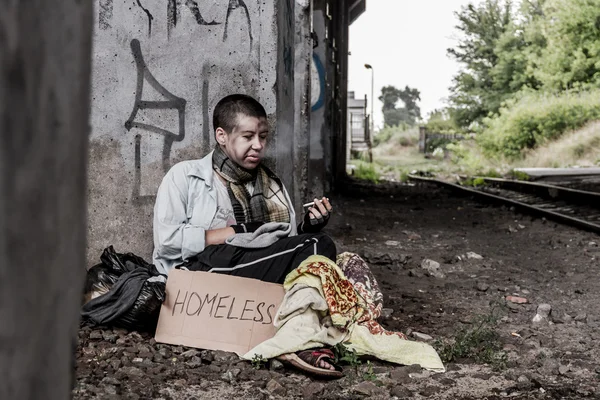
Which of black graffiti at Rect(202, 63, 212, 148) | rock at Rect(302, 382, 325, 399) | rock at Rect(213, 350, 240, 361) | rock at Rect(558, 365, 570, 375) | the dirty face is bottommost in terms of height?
rock at Rect(558, 365, 570, 375)

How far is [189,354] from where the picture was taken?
3.62 meters

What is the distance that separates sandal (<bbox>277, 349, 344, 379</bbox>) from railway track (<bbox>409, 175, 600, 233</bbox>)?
21.9 ft

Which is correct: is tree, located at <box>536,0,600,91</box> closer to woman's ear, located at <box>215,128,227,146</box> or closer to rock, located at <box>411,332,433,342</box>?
rock, located at <box>411,332,433,342</box>

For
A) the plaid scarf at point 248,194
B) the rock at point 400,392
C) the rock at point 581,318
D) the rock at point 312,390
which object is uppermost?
the plaid scarf at point 248,194

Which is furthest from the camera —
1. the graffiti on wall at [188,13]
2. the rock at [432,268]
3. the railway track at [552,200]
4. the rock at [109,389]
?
the railway track at [552,200]

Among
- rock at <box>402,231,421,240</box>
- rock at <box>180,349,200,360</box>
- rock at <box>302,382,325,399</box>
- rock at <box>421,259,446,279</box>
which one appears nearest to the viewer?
rock at <box>302,382,325,399</box>

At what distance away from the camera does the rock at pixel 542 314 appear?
187 inches

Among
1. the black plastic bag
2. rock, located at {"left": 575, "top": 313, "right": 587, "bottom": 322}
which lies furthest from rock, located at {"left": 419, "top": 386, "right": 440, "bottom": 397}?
rock, located at {"left": 575, "top": 313, "right": 587, "bottom": 322}

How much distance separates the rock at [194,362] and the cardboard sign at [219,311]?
14 cm

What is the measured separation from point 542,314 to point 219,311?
7.73 feet

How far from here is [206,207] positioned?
391cm

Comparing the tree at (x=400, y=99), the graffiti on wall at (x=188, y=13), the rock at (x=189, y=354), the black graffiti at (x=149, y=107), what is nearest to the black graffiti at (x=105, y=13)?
the graffiti on wall at (x=188, y=13)

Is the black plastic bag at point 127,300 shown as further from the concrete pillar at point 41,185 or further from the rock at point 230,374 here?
the concrete pillar at point 41,185

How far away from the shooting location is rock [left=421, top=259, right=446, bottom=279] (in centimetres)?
643
